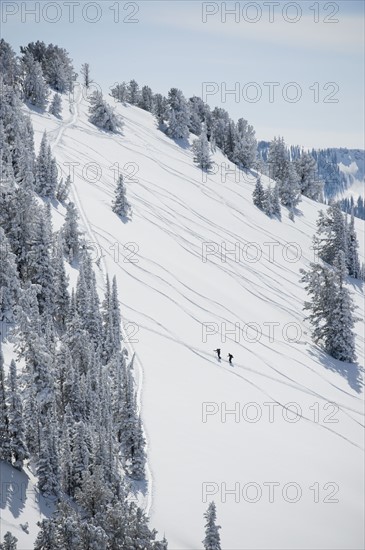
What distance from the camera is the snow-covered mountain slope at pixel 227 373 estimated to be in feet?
62.4

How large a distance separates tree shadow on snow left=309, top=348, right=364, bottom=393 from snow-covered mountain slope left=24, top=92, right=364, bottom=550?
113 mm

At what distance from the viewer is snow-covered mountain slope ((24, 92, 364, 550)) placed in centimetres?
1902

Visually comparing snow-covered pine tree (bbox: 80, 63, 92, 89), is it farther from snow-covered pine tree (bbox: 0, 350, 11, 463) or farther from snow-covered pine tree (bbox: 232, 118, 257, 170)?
snow-covered pine tree (bbox: 0, 350, 11, 463)

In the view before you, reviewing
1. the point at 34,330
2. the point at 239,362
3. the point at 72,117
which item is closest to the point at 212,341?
the point at 239,362

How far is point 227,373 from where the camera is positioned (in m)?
27.8

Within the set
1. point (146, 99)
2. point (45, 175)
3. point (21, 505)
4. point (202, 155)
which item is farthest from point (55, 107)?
point (21, 505)

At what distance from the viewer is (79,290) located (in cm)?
2345

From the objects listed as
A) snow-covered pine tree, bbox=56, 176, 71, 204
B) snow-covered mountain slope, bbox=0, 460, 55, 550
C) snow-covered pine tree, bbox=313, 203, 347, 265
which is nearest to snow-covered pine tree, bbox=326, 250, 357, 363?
snow-covered pine tree, bbox=313, 203, 347, 265

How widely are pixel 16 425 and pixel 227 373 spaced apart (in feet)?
48.2

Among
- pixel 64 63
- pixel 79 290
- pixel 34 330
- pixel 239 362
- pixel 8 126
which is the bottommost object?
pixel 239 362

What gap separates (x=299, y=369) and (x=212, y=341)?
5853 millimetres

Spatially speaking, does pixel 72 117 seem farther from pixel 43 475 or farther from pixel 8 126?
pixel 43 475

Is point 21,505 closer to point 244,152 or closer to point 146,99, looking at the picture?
point 244,152

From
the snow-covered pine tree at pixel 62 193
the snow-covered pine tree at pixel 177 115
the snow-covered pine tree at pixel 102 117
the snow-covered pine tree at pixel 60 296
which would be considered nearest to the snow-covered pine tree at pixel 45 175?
the snow-covered pine tree at pixel 62 193
